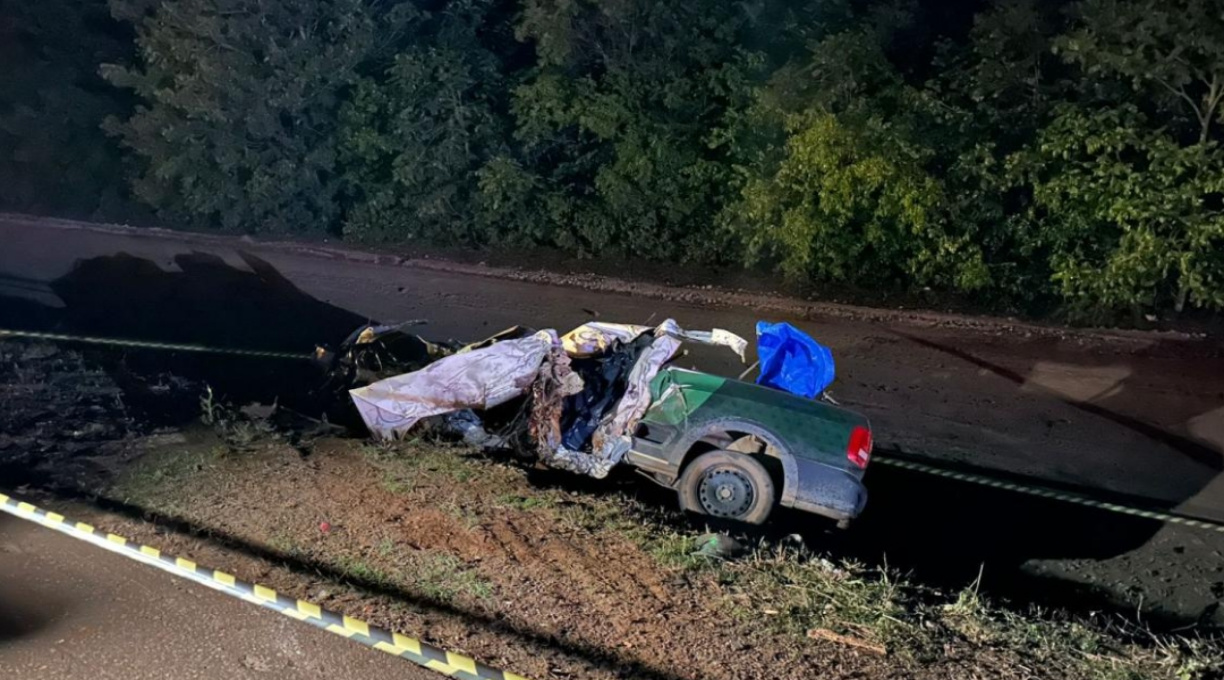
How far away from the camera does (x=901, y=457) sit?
26.6ft

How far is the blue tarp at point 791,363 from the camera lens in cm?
688

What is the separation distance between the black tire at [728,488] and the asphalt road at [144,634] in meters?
2.76

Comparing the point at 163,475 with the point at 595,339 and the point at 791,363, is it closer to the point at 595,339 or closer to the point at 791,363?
the point at 595,339

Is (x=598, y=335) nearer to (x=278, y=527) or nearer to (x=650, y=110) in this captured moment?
(x=278, y=527)

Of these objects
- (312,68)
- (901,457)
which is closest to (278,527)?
(901,457)

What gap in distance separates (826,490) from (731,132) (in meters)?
8.28

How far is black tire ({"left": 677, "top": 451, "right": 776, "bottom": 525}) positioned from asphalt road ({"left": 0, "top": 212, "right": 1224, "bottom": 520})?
2411mm

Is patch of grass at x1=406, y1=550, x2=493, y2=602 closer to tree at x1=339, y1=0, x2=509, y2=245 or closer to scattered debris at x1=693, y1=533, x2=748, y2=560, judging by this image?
scattered debris at x1=693, y1=533, x2=748, y2=560

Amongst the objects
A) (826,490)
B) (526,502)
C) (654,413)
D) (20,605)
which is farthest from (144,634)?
(826,490)

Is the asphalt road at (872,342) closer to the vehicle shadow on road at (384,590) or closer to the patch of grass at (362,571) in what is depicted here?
the vehicle shadow on road at (384,590)

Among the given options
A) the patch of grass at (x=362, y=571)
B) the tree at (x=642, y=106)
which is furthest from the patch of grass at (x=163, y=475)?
the tree at (x=642, y=106)

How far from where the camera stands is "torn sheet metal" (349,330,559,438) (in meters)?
6.74

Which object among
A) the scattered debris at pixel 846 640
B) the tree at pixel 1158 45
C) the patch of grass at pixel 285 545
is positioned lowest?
the patch of grass at pixel 285 545

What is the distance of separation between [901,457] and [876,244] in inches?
199
